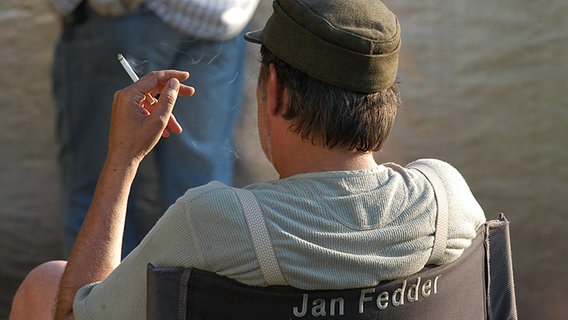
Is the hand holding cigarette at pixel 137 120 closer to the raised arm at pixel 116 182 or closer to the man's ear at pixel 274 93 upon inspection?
the raised arm at pixel 116 182

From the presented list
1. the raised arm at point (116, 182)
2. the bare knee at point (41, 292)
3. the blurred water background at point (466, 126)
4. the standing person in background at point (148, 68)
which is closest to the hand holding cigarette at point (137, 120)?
the raised arm at point (116, 182)

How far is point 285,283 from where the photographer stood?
1.53 meters

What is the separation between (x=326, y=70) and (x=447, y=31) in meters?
1.47

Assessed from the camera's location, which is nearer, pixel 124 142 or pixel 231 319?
pixel 231 319

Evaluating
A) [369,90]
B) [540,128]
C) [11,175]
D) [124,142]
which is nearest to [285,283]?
[369,90]

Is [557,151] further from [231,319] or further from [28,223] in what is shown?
[231,319]

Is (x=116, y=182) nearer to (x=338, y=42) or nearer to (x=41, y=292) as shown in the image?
(x=41, y=292)

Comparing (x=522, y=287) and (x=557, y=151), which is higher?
(x=557, y=151)

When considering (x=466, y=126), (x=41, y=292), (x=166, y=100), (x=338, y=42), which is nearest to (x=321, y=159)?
(x=338, y=42)

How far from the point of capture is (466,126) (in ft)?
9.96

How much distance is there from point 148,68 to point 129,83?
7 centimetres

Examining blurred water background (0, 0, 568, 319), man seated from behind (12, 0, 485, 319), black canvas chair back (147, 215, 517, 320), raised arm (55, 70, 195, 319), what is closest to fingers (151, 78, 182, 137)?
raised arm (55, 70, 195, 319)

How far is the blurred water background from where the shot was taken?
275 cm

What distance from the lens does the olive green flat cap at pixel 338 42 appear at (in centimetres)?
158
